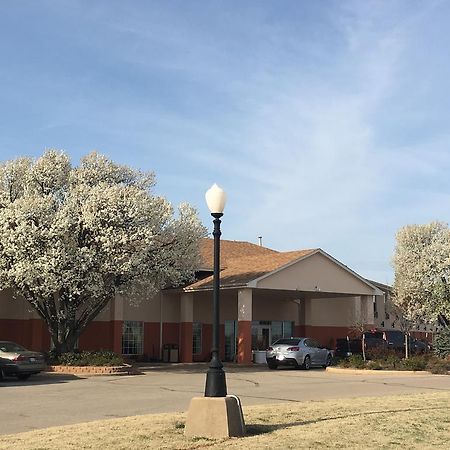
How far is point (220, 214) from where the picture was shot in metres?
11.9

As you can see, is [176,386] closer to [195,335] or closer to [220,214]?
[220,214]

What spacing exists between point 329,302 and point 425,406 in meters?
29.0

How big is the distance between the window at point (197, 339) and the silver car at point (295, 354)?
7.32m

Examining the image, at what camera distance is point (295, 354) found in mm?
31031

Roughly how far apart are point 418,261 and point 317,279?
17.8 meters

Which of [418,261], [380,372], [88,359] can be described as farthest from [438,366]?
[418,261]

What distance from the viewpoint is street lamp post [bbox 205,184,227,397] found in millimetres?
11172

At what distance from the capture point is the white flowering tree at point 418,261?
4766cm

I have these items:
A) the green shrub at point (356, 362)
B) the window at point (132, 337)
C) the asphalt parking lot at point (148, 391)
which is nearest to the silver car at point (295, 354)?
the green shrub at point (356, 362)

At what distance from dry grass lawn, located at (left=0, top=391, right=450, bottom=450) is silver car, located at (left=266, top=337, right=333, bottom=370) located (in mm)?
17392

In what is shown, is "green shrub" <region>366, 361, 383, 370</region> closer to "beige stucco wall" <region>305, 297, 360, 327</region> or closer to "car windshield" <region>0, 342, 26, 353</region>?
"beige stucco wall" <region>305, 297, 360, 327</region>

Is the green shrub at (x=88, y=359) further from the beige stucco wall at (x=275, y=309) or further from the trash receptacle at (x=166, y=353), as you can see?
the beige stucco wall at (x=275, y=309)

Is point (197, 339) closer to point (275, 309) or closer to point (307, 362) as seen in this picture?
point (275, 309)

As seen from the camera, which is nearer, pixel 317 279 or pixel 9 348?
pixel 9 348
